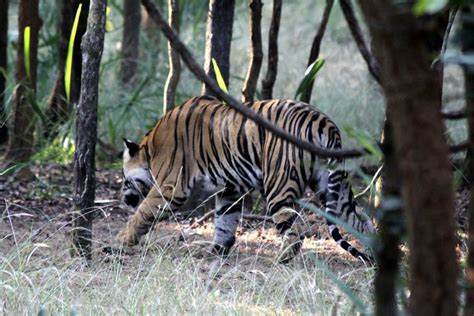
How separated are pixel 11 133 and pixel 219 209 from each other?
2.15 m

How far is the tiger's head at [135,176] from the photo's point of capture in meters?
6.72

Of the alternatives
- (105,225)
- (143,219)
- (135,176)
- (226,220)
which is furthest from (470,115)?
(105,225)

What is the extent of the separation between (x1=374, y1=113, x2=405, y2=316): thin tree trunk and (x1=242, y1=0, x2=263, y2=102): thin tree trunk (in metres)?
5.50

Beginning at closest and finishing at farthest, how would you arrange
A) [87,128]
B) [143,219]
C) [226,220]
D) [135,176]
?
[87,128]
[143,219]
[226,220]
[135,176]

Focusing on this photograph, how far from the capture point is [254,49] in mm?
7145

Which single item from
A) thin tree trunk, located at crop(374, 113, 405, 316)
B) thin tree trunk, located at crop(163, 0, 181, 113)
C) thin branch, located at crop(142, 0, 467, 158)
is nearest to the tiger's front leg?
thin tree trunk, located at crop(163, 0, 181, 113)

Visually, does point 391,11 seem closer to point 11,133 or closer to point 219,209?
point 219,209

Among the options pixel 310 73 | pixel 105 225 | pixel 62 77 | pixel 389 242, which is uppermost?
pixel 389 242

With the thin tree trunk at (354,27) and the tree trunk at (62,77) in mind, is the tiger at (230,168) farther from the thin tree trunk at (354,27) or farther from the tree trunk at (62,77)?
the thin tree trunk at (354,27)

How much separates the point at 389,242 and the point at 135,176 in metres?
5.50

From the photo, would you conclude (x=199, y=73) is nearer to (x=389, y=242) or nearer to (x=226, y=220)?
(x=389, y=242)

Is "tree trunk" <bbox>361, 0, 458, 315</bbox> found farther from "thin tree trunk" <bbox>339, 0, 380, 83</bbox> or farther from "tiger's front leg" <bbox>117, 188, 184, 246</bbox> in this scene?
"tiger's front leg" <bbox>117, 188, 184, 246</bbox>

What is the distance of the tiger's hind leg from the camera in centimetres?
634

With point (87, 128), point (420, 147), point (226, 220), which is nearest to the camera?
point (420, 147)
